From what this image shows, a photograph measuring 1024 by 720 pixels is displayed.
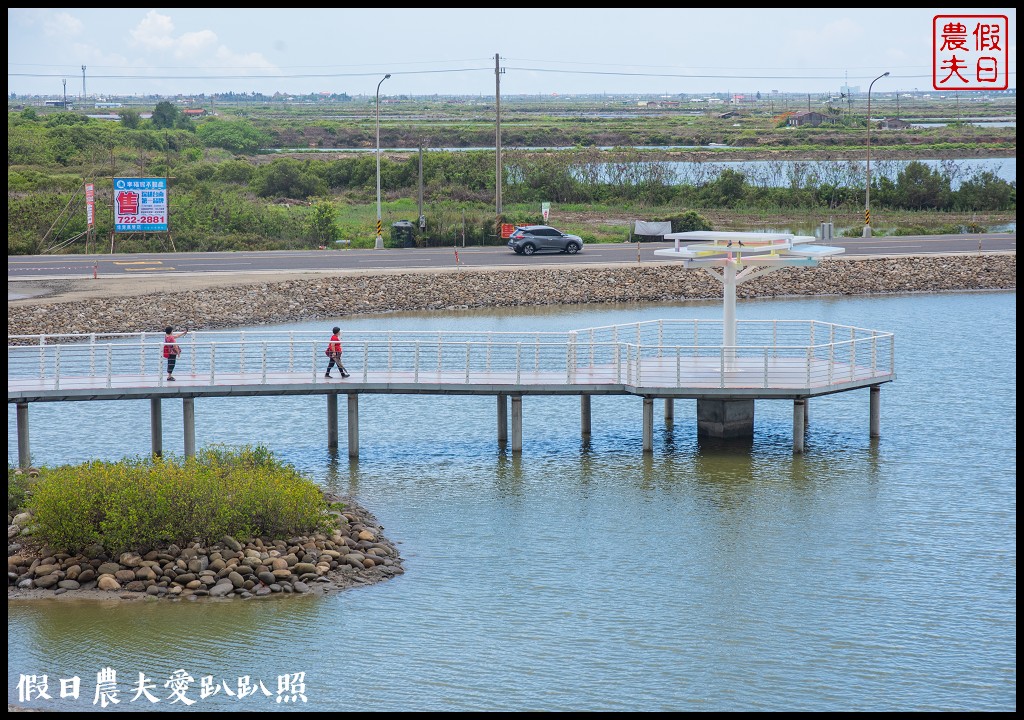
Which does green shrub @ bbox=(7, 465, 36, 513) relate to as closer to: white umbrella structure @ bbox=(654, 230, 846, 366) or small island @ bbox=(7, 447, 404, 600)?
small island @ bbox=(7, 447, 404, 600)

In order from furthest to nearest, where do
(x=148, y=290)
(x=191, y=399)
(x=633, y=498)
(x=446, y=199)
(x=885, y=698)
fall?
(x=446, y=199)
(x=148, y=290)
(x=191, y=399)
(x=633, y=498)
(x=885, y=698)

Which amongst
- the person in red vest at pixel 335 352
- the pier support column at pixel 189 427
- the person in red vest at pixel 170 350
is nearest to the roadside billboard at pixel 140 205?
the person in red vest at pixel 170 350

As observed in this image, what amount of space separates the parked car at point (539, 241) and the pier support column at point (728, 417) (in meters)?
33.7

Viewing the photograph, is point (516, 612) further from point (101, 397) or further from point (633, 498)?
point (101, 397)

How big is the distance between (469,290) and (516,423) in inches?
1043

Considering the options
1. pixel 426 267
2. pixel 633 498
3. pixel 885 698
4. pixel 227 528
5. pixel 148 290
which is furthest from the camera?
pixel 426 267

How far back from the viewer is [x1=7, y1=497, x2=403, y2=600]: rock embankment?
83.4ft

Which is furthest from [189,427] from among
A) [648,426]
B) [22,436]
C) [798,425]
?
[798,425]

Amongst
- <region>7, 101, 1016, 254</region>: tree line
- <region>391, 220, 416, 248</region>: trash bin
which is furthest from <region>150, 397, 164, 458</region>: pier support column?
<region>391, 220, 416, 248</region>: trash bin

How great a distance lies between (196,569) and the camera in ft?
84.3

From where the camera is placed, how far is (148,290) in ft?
188

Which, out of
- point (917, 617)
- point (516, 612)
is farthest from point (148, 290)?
point (917, 617)

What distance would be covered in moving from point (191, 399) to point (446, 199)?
189 feet

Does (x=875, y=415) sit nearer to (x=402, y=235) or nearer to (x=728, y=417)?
(x=728, y=417)
